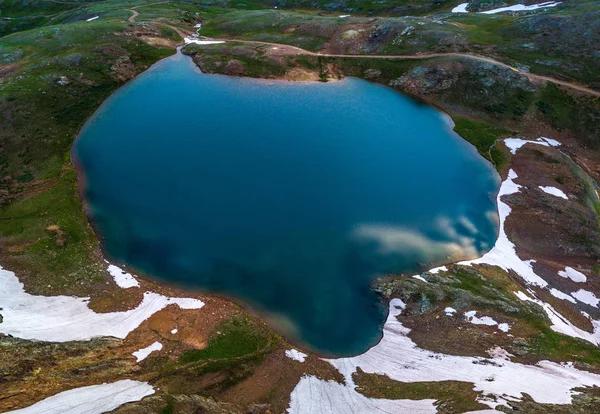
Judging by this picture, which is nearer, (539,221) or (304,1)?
(539,221)

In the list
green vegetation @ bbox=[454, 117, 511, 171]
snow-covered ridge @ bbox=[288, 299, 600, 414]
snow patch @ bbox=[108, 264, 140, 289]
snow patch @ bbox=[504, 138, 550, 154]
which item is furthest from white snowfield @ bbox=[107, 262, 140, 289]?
snow patch @ bbox=[504, 138, 550, 154]

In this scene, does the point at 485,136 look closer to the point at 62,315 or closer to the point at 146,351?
the point at 146,351

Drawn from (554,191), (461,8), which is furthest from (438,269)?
(461,8)

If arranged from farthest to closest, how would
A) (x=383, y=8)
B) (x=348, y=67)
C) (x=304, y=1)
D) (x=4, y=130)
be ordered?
(x=304, y=1)
(x=383, y=8)
(x=348, y=67)
(x=4, y=130)

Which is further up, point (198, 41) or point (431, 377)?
point (198, 41)

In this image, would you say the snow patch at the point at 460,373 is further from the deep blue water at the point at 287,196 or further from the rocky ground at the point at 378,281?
the deep blue water at the point at 287,196

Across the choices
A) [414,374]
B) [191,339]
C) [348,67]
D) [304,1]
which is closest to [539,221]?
[414,374]

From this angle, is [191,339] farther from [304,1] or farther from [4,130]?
[304,1]

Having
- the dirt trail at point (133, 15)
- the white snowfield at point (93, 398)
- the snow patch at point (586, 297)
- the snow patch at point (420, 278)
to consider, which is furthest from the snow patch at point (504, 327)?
the dirt trail at point (133, 15)
